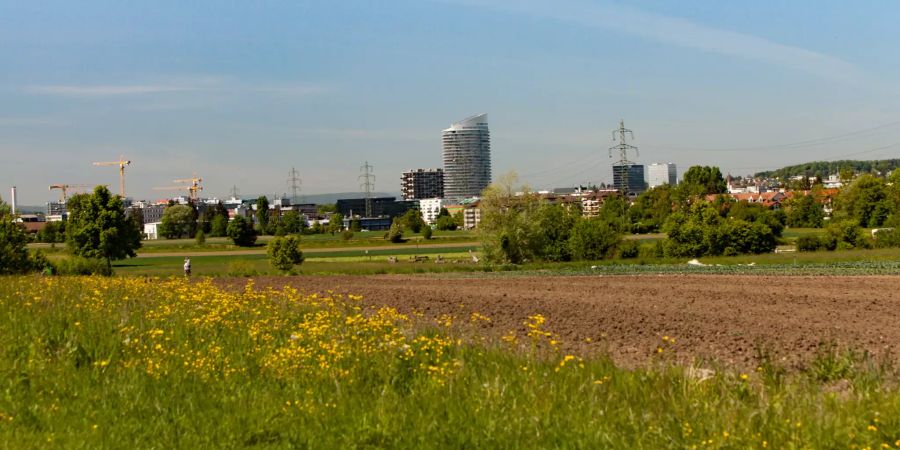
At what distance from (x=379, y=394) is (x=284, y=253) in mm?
59555

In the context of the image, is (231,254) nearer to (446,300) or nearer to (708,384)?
(446,300)

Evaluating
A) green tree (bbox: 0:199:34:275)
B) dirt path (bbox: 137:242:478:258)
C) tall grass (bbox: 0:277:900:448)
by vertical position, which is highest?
green tree (bbox: 0:199:34:275)

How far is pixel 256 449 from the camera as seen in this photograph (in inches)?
331

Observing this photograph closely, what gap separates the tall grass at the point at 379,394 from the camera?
8.40 m

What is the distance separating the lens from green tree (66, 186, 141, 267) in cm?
8638

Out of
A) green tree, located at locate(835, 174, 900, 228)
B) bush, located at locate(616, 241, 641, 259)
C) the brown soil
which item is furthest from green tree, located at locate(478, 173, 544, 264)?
green tree, located at locate(835, 174, 900, 228)

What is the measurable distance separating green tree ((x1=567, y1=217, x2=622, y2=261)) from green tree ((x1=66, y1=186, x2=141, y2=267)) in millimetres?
49901

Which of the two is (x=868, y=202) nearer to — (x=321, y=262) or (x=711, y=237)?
(x=711, y=237)

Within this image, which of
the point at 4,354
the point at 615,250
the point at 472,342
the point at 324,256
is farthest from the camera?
the point at 324,256

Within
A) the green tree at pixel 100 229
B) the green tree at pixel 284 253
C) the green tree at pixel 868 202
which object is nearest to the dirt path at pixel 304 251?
the green tree at pixel 100 229

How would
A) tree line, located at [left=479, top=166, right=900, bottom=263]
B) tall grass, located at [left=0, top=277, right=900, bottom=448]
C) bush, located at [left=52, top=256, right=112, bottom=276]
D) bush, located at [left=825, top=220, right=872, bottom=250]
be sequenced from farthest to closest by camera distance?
bush, located at [left=825, top=220, right=872, bottom=250]
tree line, located at [left=479, top=166, right=900, bottom=263]
bush, located at [left=52, top=256, right=112, bottom=276]
tall grass, located at [left=0, top=277, right=900, bottom=448]

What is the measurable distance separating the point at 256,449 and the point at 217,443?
0.50 m

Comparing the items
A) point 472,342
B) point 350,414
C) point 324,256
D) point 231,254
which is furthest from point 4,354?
point 231,254

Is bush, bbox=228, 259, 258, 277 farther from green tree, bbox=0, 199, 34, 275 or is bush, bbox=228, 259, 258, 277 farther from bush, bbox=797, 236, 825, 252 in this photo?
bush, bbox=797, 236, 825, 252
